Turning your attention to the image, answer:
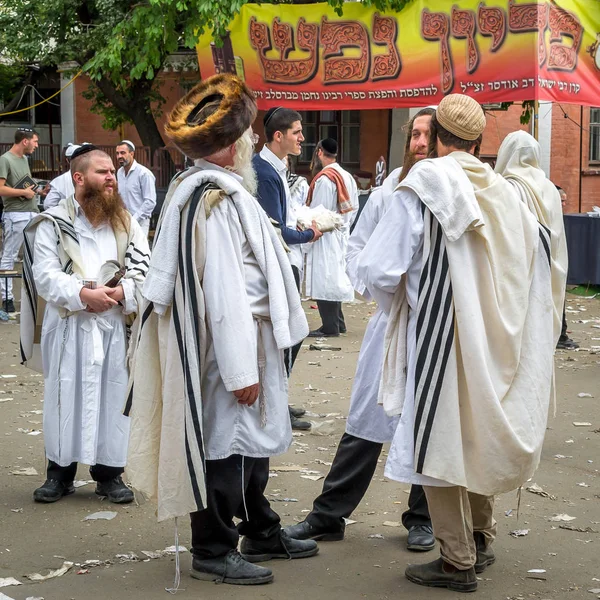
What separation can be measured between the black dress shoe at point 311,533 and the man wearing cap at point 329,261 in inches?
257

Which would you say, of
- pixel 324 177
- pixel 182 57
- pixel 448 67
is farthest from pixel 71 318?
pixel 182 57

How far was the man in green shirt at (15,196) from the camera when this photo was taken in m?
12.7

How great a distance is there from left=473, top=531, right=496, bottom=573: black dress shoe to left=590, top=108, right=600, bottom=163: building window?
1984cm

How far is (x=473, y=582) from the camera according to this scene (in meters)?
4.51

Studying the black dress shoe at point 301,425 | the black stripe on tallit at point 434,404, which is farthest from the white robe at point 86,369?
the black stripe on tallit at point 434,404

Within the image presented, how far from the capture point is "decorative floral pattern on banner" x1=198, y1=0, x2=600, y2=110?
12.3m

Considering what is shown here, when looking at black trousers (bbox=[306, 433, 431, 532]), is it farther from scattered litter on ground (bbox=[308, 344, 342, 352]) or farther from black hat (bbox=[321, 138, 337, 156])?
black hat (bbox=[321, 138, 337, 156])

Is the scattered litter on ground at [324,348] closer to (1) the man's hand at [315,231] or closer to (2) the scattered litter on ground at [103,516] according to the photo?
(1) the man's hand at [315,231]

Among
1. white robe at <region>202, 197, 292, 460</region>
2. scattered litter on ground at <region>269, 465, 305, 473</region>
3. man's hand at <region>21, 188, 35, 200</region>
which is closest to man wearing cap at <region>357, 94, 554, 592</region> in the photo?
white robe at <region>202, 197, 292, 460</region>

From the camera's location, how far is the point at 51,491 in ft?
19.4

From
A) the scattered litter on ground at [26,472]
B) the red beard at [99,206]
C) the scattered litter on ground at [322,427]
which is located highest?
the red beard at [99,206]

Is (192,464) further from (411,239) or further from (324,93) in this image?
(324,93)

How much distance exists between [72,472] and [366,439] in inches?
74.3

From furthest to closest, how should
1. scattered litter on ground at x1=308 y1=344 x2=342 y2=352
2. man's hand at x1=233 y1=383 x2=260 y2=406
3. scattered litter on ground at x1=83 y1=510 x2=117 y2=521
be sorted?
scattered litter on ground at x1=308 y1=344 x2=342 y2=352
scattered litter on ground at x1=83 y1=510 x2=117 y2=521
man's hand at x1=233 y1=383 x2=260 y2=406
